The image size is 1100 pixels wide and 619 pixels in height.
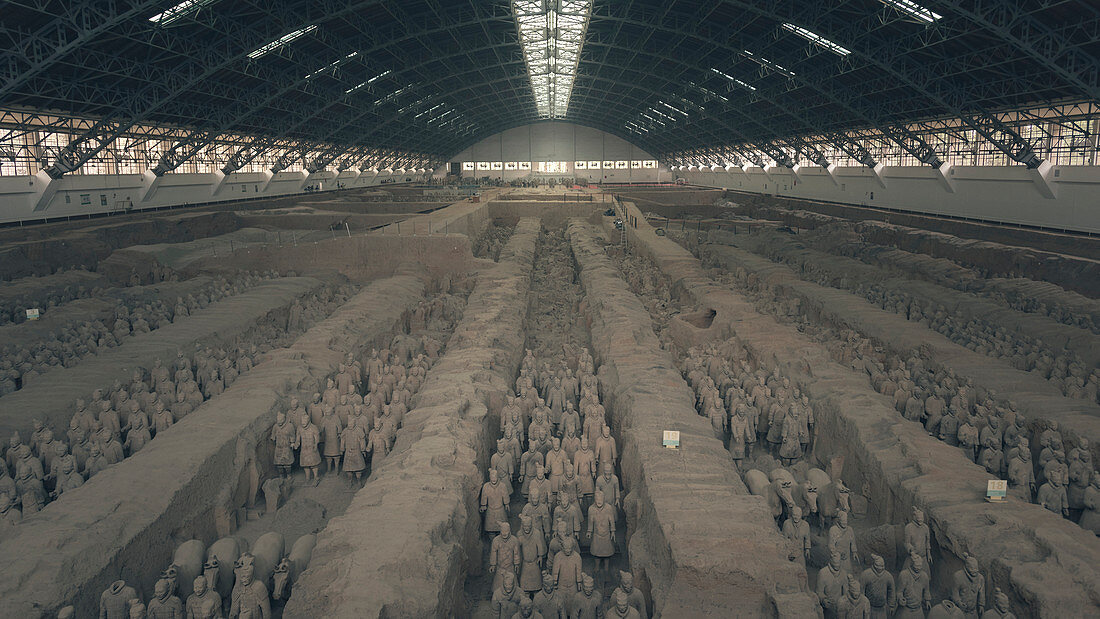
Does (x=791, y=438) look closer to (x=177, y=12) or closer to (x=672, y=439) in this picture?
(x=672, y=439)

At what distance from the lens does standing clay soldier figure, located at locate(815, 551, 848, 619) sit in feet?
15.5

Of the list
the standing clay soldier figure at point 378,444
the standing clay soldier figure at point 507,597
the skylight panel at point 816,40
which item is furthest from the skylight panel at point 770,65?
the standing clay soldier figure at point 507,597

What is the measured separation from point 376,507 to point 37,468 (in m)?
3.58

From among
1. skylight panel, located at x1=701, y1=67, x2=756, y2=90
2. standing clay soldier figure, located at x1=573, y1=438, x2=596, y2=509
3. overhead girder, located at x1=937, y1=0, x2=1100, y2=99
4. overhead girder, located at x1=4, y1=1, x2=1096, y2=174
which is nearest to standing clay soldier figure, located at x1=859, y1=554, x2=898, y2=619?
standing clay soldier figure, located at x1=573, y1=438, x2=596, y2=509

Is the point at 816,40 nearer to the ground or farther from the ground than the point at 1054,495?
farther from the ground

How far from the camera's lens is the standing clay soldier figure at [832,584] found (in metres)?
4.72

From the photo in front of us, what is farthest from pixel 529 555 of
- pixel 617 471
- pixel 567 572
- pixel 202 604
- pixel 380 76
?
pixel 380 76

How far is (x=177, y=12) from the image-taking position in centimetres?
1639

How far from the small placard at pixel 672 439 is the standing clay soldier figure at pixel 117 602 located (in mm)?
4306

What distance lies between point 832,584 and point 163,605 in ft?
14.6

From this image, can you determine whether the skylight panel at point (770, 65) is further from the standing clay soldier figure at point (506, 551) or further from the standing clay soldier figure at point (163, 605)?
the standing clay soldier figure at point (163, 605)

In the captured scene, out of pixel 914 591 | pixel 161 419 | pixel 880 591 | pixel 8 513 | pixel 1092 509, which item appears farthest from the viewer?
pixel 161 419

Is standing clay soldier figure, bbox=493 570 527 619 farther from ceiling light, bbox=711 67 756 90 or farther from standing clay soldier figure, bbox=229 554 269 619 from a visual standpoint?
ceiling light, bbox=711 67 756 90

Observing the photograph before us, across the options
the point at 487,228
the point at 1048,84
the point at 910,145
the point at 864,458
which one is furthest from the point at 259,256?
the point at 910,145
